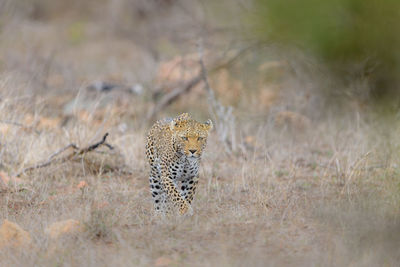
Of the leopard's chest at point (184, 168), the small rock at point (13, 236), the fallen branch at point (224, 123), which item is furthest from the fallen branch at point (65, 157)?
the small rock at point (13, 236)

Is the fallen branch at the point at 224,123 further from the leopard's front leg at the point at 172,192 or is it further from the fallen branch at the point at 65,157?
the leopard's front leg at the point at 172,192

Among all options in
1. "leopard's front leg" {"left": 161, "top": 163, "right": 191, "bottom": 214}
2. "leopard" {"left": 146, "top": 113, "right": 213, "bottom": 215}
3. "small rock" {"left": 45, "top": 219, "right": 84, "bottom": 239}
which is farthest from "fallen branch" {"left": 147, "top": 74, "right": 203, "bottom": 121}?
"small rock" {"left": 45, "top": 219, "right": 84, "bottom": 239}

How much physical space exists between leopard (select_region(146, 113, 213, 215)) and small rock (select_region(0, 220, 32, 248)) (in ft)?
5.06

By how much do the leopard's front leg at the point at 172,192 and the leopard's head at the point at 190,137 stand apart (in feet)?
1.03

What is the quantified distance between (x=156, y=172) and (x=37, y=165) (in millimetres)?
1653

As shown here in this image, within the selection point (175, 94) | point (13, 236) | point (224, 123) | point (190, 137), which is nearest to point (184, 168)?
point (190, 137)

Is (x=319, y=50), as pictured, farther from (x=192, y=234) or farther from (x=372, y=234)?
(x=192, y=234)

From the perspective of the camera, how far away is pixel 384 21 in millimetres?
3557

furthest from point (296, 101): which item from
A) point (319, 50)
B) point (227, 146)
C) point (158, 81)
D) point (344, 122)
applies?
point (319, 50)

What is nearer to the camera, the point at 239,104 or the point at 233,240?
the point at 233,240

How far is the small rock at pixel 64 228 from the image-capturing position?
17.6 ft

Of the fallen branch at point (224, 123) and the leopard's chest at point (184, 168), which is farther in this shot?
the fallen branch at point (224, 123)

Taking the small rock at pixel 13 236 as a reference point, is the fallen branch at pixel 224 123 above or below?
above

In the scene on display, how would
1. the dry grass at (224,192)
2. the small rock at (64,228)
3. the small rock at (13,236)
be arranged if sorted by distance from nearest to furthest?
the dry grass at (224,192) → the small rock at (13,236) → the small rock at (64,228)
